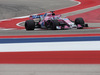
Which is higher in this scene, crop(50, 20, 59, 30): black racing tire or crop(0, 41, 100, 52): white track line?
crop(50, 20, 59, 30): black racing tire

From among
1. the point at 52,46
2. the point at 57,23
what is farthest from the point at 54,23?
the point at 52,46

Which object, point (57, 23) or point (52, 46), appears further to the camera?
point (57, 23)

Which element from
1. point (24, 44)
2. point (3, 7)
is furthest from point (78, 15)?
point (24, 44)

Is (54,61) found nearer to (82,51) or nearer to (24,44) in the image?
(82,51)

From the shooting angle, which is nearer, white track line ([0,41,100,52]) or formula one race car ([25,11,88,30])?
white track line ([0,41,100,52])

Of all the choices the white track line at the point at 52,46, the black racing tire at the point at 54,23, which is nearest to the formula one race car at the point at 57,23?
the black racing tire at the point at 54,23

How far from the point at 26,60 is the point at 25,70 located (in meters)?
0.78

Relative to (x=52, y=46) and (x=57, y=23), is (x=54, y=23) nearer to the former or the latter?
(x=57, y=23)

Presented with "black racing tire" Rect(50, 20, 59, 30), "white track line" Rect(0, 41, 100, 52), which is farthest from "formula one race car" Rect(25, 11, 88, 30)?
"white track line" Rect(0, 41, 100, 52)

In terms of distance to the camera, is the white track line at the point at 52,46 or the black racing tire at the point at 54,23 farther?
the black racing tire at the point at 54,23

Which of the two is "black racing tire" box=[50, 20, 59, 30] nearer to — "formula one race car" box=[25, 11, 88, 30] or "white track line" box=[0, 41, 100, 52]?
"formula one race car" box=[25, 11, 88, 30]

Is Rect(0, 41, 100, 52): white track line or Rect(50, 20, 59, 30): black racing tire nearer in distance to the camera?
Rect(0, 41, 100, 52): white track line

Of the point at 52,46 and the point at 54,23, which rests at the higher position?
the point at 54,23

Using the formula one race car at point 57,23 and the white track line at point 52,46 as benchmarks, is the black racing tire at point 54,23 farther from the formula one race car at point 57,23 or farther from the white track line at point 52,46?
the white track line at point 52,46
